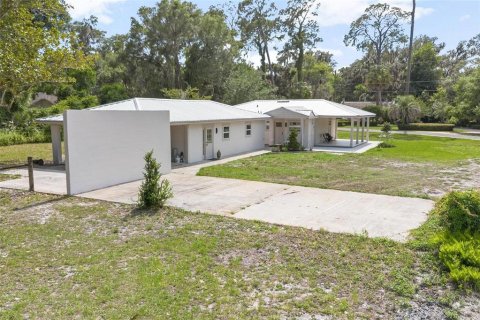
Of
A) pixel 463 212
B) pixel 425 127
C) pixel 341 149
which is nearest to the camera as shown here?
pixel 463 212

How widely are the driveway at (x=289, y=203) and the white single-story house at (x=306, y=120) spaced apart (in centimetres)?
1205

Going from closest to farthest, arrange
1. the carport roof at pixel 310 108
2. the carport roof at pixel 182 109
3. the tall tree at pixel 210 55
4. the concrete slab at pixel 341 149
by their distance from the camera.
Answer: the carport roof at pixel 182 109
the concrete slab at pixel 341 149
the carport roof at pixel 310 108
the tall tree at pixel 210 55

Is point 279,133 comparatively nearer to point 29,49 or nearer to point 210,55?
point 210,55

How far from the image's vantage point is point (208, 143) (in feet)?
65.5

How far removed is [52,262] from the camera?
21.6ft

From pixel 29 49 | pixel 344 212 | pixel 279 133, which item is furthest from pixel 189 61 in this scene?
pixel 344 212

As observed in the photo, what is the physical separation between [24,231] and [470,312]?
8.18 metres

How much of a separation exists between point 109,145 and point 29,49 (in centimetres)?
618

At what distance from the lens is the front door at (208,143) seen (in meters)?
19.6

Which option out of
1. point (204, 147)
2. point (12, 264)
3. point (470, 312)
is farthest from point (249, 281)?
point (204, 147)

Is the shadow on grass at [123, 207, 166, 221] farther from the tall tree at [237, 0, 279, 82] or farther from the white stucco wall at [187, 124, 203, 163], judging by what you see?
the tall tree at [237, 0, 279, 82]

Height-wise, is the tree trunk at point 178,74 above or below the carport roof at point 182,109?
above

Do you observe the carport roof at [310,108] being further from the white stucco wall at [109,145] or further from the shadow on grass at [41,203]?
the shadow on grass at [41,203]

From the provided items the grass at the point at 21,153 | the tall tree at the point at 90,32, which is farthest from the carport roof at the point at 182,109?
the tall tree at the point at 90,32
